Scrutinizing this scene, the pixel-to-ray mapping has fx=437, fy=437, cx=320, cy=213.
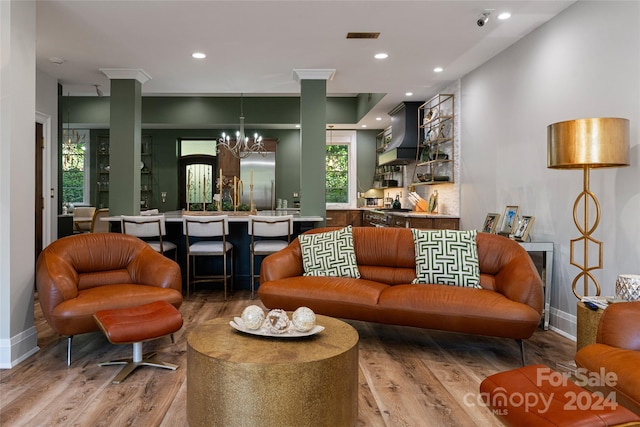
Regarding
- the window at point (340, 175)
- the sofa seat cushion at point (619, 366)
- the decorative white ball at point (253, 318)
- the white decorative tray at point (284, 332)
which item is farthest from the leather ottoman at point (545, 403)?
the window at point (340, 175)

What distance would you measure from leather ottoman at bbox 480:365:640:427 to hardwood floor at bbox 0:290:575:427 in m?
0.61

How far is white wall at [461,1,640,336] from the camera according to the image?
10.8 ft

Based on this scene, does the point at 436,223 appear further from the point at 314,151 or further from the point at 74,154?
the point at 74,154

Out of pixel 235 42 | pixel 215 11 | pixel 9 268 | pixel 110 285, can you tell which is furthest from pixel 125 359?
pixel 235 42

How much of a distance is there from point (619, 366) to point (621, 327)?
346 mm

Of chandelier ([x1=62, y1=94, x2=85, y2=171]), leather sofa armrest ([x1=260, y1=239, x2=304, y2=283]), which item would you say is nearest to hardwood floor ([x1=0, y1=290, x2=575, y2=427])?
leather sofa armrest ([x1=260, y1=239, x2=304, y2=283])

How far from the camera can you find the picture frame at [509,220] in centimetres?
470

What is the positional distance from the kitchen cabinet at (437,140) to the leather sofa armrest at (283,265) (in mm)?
3374

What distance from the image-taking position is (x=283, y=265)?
4004mm

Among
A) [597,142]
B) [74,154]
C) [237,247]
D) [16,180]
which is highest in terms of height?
[74,154]

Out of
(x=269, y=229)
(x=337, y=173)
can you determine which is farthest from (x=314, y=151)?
(x=337, y=173)

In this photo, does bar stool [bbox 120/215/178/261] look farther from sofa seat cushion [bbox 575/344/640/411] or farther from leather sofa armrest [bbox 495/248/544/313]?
sofa seat cushion [bbox 575/344/640/411]

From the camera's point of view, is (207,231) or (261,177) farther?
(261,177)

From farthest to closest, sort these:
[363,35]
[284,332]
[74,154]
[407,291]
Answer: [74,154] < [363,35] < [407,291] < [284,332]
